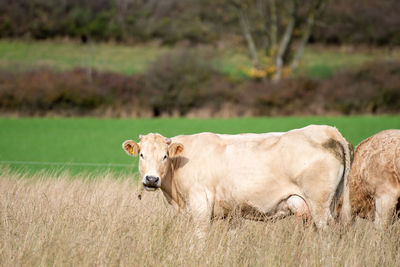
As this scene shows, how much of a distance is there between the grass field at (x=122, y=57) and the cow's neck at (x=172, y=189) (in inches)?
1487

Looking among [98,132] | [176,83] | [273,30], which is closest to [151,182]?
[98,132]

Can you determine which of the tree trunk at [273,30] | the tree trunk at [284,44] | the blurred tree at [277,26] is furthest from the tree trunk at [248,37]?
the tree trunk at [284,44]

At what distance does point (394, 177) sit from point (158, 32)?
5905 cm

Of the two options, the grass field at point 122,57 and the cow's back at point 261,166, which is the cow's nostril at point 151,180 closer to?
the cow's back at point 261,166

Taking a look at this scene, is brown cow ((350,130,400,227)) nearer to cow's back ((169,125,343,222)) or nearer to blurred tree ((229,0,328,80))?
cow's back ((169,125,343,222))

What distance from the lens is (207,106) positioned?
42031 mm

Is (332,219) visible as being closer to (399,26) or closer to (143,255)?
(143,255)

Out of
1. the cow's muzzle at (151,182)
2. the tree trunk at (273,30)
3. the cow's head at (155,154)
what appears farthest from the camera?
the tree trunk at (273,30)

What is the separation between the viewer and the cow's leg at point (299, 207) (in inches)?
294

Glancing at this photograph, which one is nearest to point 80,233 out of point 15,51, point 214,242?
point 214,242

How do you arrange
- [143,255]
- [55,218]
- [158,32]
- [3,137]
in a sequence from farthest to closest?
→ [158,32] < [3,137] < [55,218] < [143,255]

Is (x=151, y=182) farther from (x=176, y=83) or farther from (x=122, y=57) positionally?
(x=122, y=57)

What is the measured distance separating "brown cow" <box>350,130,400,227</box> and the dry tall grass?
0.28m

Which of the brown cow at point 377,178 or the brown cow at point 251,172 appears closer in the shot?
the brown cow at point 251,172
